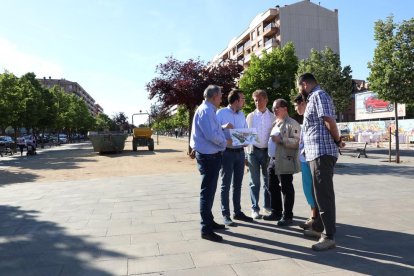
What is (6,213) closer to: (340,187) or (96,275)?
(96,275)

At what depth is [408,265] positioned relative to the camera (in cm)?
366

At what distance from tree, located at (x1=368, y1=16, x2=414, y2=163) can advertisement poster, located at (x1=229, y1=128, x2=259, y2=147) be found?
34.1 ft

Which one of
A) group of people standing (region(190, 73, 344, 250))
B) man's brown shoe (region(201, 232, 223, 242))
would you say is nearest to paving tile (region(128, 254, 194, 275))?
man's brown shoe (region(201, 232, 223, 242))

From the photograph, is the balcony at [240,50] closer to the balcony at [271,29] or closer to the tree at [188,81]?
the balcony at [271,29]

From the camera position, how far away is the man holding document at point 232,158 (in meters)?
5.41

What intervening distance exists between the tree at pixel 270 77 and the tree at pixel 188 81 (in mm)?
8396

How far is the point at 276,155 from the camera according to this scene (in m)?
5.32

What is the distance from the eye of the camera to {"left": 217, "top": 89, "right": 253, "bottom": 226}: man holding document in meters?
5.41

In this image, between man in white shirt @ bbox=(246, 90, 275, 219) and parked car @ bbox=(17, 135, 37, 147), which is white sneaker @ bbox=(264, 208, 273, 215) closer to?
man in white shirt @ bbox=(246, 90, 275, 219)

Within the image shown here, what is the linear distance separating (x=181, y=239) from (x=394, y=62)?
1202cm

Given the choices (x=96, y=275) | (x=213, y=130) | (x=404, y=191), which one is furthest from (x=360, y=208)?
(x=96, y=275)

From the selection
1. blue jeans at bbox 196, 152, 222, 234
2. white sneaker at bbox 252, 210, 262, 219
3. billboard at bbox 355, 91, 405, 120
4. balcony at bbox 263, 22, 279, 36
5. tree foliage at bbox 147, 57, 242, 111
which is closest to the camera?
blue jeans at bbox 196, 152, 222, 234

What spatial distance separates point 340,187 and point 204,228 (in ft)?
15.4

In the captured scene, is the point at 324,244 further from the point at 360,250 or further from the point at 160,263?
the point at 160,263
